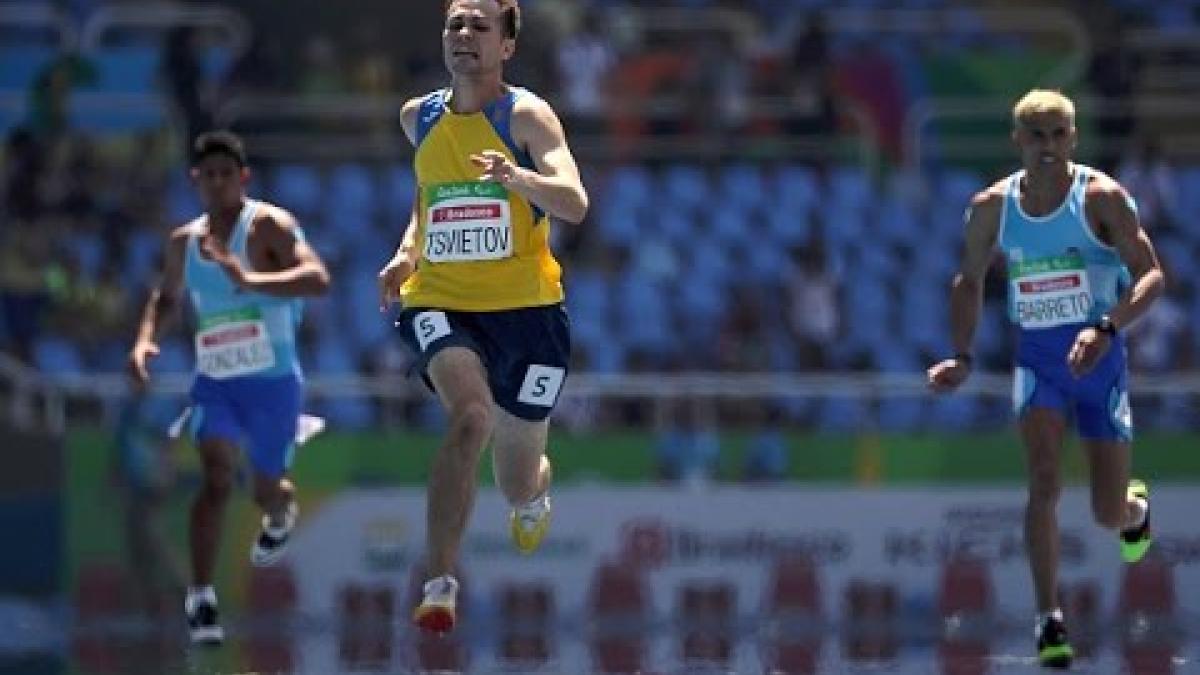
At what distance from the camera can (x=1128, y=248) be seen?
1302cm

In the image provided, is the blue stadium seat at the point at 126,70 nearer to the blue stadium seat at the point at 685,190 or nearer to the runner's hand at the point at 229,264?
the blue stadium seat at the point at 685,190

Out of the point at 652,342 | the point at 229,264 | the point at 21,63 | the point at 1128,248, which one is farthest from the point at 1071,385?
the point at 21,63

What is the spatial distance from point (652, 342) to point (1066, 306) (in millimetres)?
8964

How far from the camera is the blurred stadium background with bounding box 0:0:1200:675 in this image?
1953cm

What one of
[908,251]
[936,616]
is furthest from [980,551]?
[908,251]

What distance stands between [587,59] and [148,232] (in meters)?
4.34

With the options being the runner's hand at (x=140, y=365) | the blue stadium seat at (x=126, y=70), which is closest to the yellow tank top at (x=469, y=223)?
the runner's hand at (x=140, y=365)

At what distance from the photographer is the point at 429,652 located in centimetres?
1545

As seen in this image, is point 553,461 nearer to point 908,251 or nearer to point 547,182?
point 908,251

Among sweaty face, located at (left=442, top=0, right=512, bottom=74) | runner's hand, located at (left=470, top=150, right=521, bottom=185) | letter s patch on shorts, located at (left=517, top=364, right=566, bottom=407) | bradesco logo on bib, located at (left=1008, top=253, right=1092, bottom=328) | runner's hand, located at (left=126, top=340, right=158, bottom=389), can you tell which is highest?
sweaty face, located at (left=442, top=0, right=512, bottom=74)

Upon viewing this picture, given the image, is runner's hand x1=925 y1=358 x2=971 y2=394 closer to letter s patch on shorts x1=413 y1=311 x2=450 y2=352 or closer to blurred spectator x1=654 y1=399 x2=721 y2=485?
letter s patch on shorts x1=413 y1=311 x2=450 y2=352

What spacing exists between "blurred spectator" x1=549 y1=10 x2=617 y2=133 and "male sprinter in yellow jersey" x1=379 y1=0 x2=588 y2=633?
12589mm

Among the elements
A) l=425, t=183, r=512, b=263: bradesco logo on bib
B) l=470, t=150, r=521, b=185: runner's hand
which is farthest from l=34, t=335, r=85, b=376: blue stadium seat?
l=470, t=150, r=521, b=185: runner's hand

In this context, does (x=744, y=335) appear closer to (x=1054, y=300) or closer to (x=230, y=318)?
(x=230, y=318)
